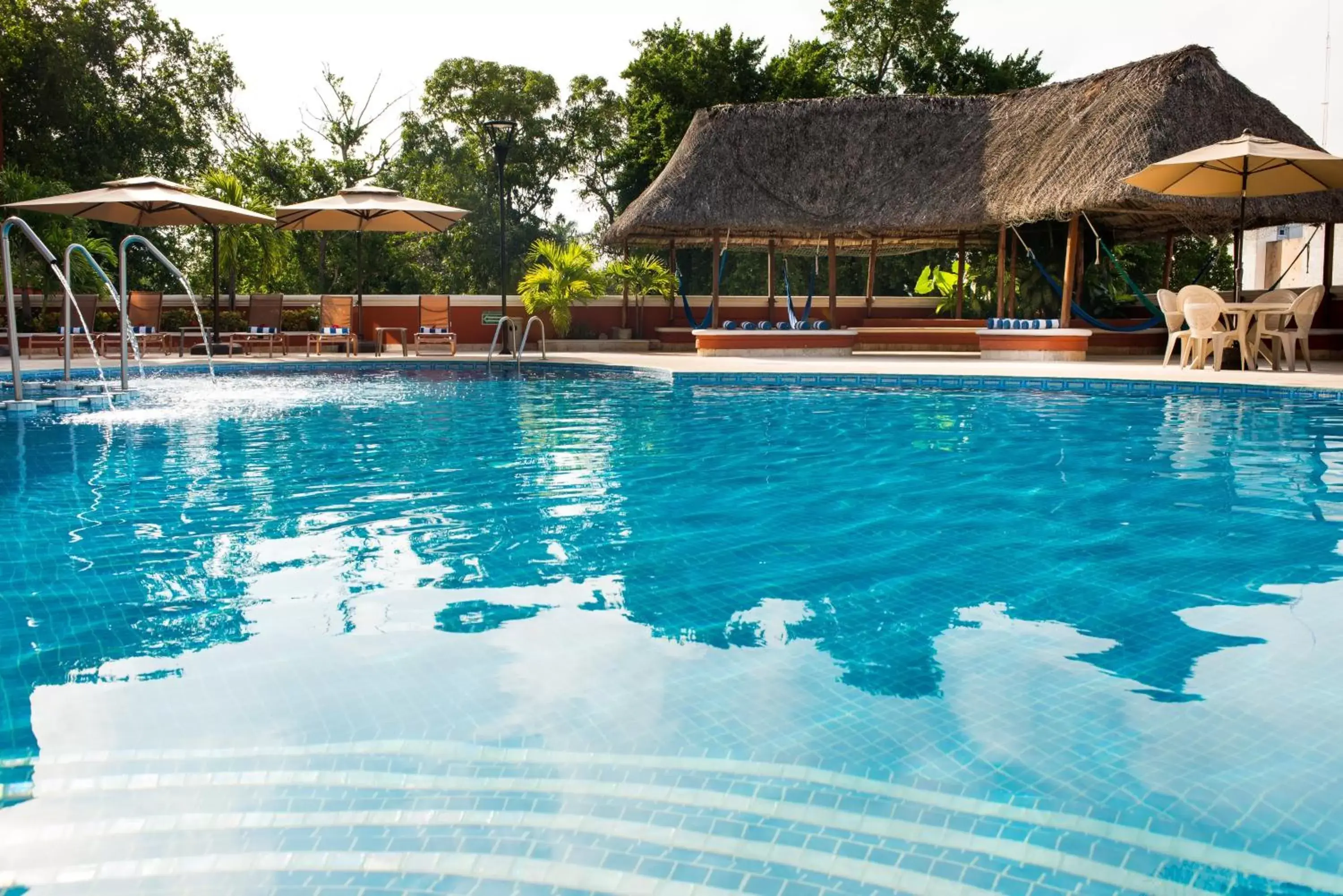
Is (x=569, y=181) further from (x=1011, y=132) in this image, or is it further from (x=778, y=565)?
(x=778, y=565)

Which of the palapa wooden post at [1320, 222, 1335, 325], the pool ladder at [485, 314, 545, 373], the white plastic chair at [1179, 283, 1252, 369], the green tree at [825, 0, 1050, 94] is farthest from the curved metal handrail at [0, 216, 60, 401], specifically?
the green tree at [825, 0, 1050, 94]

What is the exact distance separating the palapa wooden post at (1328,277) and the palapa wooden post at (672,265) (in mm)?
10285

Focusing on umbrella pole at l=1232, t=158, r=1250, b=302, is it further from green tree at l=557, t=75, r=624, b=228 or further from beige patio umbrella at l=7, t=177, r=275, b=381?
green tree at l=557, t=75, r=624, b=228

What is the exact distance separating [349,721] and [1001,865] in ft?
5.01

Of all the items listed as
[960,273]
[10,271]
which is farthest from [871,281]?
[10,271]

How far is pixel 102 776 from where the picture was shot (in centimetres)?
235

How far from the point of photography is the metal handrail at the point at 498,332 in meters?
14.5

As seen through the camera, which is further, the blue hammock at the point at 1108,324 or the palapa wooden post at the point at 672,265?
the palapa wooden post at the point at 672,265

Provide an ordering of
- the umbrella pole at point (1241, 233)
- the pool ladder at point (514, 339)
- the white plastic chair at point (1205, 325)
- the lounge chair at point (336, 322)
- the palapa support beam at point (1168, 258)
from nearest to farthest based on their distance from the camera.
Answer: the white plastic chair at point (1205, 325) < the umbrella pole at point (1241, 233) < the pool ladder at point (514, 339) < the lounge chair at point (336, 322) < the palapa support beam at point (1168, 258)

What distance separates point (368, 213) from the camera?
1739cm

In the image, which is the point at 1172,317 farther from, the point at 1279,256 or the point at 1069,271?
the point at 1279,256

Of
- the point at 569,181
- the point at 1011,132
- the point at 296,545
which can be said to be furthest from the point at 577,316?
the point at 296,545

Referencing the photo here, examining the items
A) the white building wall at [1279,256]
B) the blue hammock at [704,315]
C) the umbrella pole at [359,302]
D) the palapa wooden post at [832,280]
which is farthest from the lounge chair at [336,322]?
the white building wall at [1279,256]

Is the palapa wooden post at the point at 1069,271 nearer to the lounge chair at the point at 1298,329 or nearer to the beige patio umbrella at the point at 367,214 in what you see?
the lounge chair at the point at 1298,329
